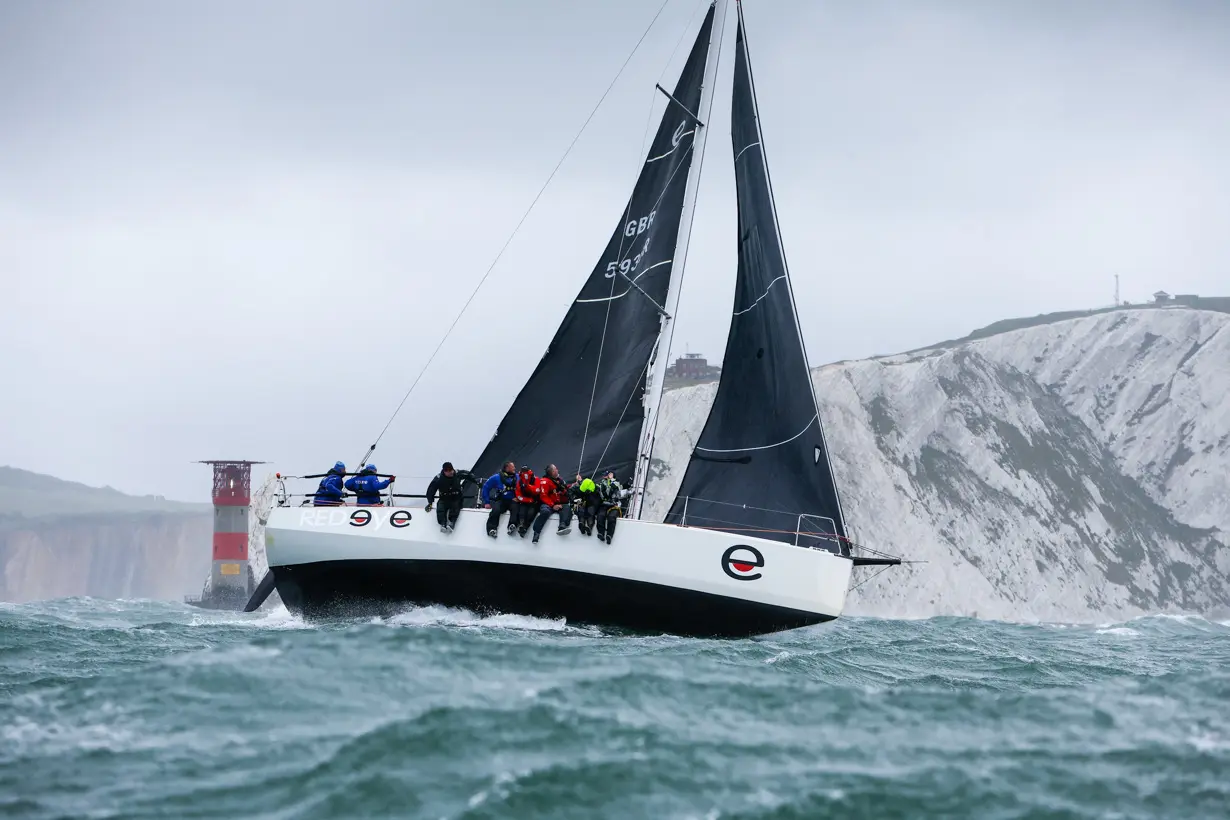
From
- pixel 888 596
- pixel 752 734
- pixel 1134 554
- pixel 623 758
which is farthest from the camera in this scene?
pixel 1134 554

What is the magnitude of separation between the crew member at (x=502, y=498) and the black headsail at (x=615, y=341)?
2230mm

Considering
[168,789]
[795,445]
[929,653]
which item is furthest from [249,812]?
[929,653]

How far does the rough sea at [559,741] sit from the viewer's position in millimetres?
6805

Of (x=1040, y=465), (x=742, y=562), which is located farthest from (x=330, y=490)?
(x=1040, y=465)

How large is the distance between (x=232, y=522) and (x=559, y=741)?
66.6 metres

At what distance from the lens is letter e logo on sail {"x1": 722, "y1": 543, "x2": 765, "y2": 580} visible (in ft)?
53.8

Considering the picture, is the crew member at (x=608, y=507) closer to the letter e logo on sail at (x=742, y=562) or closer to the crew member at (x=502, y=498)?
the crew member at (x=502, y=498)

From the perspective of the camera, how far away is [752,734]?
8.15 m

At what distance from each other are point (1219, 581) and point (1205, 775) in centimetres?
6945

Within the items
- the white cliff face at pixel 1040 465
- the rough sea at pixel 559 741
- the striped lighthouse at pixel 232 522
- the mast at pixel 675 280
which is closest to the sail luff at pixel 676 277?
the mast at pixel 675 280

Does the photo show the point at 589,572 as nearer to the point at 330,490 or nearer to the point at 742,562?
the point at 742,562

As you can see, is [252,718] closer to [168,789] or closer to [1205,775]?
[168,789]

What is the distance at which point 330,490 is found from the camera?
19109 mm

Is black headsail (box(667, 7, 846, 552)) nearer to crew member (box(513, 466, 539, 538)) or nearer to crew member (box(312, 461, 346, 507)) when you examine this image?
crew member (box(513, 466, 539, 538))
